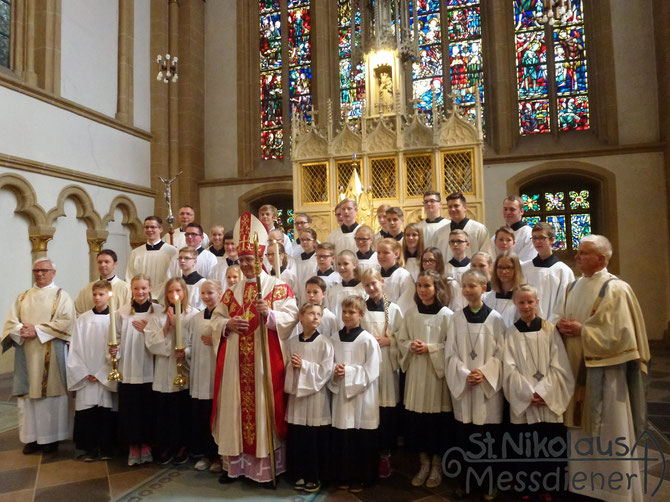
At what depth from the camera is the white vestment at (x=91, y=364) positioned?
13.6 ft

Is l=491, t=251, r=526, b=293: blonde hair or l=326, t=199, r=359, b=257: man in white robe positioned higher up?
l=326, t=199, r=359, b=257: man in white robe

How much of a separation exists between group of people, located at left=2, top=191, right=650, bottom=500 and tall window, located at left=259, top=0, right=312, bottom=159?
731 cm

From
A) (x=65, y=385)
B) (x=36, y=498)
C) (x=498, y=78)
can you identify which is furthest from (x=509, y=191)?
(x=36, y=498)

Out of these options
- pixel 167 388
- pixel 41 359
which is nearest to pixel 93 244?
pixel 41 359

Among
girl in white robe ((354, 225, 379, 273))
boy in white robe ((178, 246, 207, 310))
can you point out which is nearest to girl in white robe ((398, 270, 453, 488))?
girl in white robe ((354, 225, 379, 273))

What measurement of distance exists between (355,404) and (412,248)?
1.74 metres

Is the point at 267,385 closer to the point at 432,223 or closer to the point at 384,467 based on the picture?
the point at 384,467

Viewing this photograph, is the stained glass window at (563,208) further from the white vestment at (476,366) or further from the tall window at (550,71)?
the white vestment at (476,366)

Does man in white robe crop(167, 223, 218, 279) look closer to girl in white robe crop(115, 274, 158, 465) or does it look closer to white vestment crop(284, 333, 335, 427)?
girl in white robe crop(115, 274, 158, 465)

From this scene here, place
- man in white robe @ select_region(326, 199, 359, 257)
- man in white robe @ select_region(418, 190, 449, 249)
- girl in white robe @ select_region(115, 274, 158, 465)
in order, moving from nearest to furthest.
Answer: girl in white robe @ select_region(115, 274, 158, 465)
man in white robe @ select_region(418, 190, 449, 249)
man in white robe @ select_region(326, 199, 359, 257)

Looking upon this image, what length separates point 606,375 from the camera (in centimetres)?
304

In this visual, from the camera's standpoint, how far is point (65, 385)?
4477mm

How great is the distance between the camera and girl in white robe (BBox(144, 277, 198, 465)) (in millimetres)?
3977

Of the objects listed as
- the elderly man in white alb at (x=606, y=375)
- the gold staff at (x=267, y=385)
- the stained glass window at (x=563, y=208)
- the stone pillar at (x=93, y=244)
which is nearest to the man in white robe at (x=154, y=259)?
the gold staff at (x=267, y=385)
